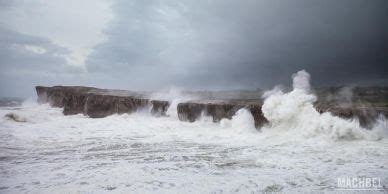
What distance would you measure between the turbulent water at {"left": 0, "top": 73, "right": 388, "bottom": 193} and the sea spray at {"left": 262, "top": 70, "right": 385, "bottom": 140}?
4 cm

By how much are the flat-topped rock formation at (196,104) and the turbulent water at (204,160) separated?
104 centimetres

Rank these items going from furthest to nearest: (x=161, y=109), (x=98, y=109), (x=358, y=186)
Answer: (x=98, y=109), (x=161, y=109), (x=358, y=186)

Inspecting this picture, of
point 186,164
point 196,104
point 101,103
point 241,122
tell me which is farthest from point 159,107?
point 186,164

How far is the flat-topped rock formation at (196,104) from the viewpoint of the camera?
1111 centimetres

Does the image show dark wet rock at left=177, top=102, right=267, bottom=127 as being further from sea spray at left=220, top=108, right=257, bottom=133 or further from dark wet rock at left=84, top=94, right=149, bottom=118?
dark wet rock at left=84, top=94, right=149, bottom=118

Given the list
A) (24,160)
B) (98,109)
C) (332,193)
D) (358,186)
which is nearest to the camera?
(332,193)

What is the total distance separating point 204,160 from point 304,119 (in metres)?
5.93

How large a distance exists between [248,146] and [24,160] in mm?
5987

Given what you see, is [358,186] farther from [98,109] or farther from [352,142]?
[98,109]

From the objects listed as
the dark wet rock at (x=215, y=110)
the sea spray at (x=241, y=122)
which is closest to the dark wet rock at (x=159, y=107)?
the dark wet rock at (x=215, y=110)

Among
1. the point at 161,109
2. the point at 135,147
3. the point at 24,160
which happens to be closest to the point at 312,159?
the point at 135,147

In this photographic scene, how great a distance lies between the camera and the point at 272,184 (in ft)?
15.7

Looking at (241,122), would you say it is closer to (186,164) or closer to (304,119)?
(304,119)

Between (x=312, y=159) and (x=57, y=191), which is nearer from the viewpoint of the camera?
(x=57, y=191)
